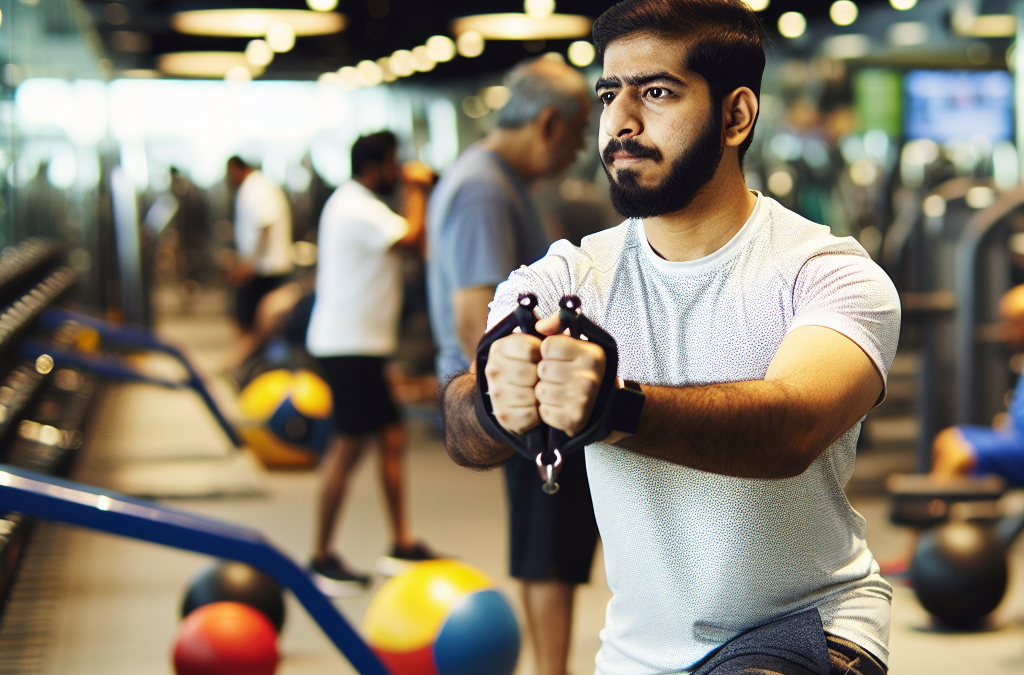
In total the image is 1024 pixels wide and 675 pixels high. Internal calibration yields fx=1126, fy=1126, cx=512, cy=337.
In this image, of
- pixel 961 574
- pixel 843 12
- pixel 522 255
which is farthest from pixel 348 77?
pixel 522 255

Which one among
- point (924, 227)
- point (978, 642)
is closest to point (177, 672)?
point (978, 642)

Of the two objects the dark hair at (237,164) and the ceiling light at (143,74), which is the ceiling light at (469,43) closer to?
the ceiling light at (143,74)

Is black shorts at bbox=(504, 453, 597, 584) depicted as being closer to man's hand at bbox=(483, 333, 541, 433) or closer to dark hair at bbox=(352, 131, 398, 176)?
man's hand at bbox=(483, 333, 541, 433)

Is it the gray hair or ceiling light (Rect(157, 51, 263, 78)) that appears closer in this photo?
the gray hair

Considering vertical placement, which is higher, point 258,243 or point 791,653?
point 258,243

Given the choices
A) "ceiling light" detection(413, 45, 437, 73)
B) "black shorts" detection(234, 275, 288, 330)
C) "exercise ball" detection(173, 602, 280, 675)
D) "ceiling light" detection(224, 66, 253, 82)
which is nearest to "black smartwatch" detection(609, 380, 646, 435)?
"exercise ball" detection(173, 602, 280, 675)

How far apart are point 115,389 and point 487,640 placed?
8153 millimetres

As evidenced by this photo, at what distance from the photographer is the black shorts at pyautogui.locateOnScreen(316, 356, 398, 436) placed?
4.53m

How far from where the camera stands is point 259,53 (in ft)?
69.6

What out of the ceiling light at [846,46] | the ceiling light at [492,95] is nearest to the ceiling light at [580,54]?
the ceiling light at [492,95]

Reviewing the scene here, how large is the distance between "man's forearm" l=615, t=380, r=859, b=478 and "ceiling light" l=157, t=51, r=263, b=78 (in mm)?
21504

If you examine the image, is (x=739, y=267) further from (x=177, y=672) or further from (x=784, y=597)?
(x=177, y=672)

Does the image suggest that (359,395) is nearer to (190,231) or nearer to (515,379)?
(515,379)

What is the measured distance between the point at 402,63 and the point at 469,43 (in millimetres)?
2140
